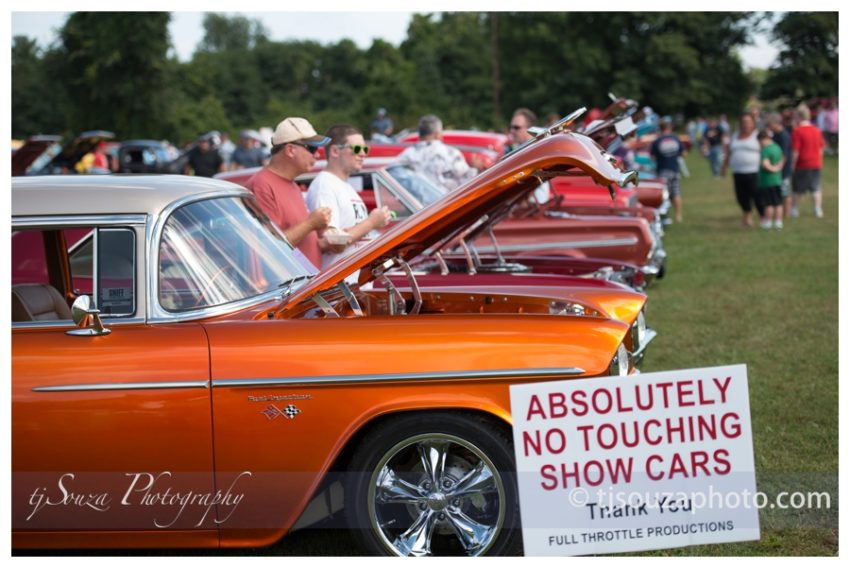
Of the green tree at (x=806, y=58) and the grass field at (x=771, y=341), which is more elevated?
the green tree at (x=806, y=58)

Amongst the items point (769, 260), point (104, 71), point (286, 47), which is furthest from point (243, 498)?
point (286, 47)

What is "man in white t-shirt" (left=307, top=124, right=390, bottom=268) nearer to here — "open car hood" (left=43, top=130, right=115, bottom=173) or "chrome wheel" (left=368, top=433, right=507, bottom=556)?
"chrome wheel" (left=368, top=433, right=507, bottom=556)

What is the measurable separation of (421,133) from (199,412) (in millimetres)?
8067

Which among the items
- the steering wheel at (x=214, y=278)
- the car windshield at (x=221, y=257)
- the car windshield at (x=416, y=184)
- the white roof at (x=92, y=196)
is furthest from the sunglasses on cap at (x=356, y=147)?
the car windshield at (x=416, y=184)

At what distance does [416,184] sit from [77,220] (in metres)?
6.01

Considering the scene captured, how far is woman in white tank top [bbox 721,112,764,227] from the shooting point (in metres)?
17.6

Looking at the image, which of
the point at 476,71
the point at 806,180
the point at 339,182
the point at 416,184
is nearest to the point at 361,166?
the point at 339,182

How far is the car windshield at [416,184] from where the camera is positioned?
10.5 metres

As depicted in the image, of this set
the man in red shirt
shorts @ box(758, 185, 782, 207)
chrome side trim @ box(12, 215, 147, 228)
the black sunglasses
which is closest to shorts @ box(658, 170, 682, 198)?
the man in red shirt

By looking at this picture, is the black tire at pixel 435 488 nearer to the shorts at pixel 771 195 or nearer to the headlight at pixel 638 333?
the headlight at pixel 638 333

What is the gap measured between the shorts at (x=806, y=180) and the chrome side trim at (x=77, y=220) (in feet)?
54.0

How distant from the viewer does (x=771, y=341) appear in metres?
9.26

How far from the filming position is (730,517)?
13.4 feet
